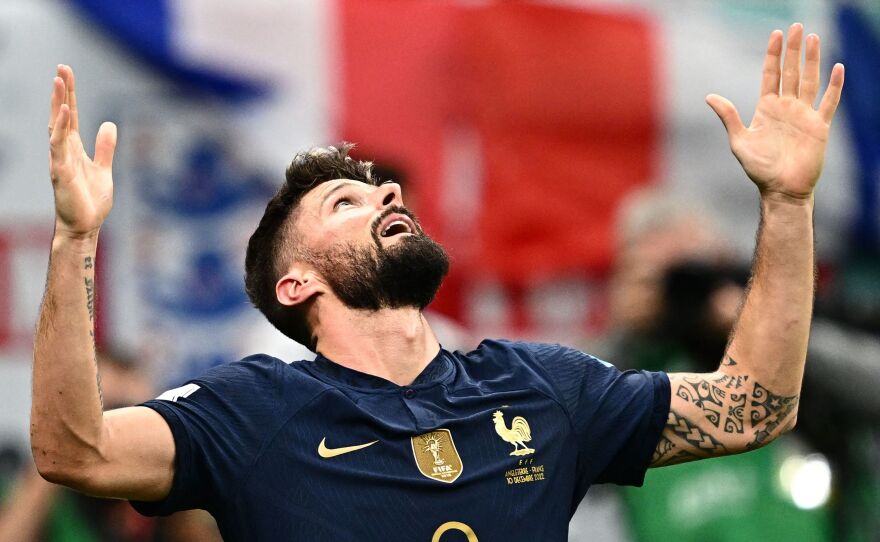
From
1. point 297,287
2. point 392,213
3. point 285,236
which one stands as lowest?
point 297,287

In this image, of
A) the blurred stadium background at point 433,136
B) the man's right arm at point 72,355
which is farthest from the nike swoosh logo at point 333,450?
the blurred stadium background at point 433,136

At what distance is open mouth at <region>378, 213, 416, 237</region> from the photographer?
442 centimetres

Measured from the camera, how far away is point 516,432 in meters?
4.10

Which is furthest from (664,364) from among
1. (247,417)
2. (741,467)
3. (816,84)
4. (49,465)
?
(49,465)

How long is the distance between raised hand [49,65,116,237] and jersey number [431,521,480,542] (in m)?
1.13

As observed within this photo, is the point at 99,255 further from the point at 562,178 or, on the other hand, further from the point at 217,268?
the point at 562,178

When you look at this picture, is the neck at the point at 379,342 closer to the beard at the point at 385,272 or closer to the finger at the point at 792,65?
the beard at the point at 385,272

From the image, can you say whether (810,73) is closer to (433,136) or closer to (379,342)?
(379,342)

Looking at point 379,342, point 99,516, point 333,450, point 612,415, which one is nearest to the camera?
point 333,450

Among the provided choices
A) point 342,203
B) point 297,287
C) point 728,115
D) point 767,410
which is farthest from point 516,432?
point 728,115

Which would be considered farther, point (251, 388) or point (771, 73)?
point (771, 73)

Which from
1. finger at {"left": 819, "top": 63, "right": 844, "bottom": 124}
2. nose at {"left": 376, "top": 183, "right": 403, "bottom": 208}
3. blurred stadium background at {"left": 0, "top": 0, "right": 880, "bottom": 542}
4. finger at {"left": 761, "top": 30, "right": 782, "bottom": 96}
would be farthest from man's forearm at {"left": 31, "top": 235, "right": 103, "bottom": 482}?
blurred stadium background at {"left": 0, "top": 0, "right": 880, "bottom": 542}

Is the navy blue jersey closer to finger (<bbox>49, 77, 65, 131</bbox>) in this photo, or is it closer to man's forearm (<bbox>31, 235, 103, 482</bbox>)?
man's forearm (<bbox>31, 235, 103, 482</bbox>)

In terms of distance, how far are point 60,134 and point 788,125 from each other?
1957mm
